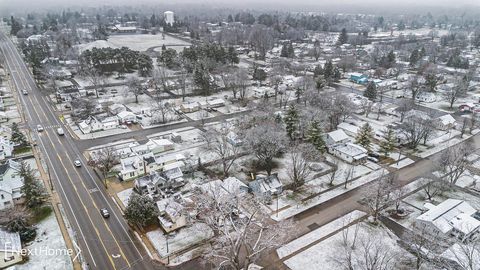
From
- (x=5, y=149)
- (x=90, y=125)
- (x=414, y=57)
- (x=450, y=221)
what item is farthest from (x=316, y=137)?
(x=414, y=57)

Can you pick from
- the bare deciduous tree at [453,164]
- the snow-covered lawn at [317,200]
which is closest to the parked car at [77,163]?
the snow-covered lawn at [317,200]

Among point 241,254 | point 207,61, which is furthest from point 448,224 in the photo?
point 207,61

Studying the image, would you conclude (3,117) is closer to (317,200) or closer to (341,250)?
(317,200)

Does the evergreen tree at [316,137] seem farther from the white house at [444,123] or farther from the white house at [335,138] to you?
the white house at [444,123]

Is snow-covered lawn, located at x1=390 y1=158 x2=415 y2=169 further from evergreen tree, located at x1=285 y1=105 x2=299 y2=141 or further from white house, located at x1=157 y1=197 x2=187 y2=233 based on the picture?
white house, located at x1=157 y1=197 x2=187 y2=233

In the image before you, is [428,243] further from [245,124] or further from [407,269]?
[245,124]

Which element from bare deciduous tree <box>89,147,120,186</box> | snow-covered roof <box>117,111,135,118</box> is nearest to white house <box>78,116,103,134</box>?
snow-covered roof <box>117,111,135,118</box>
